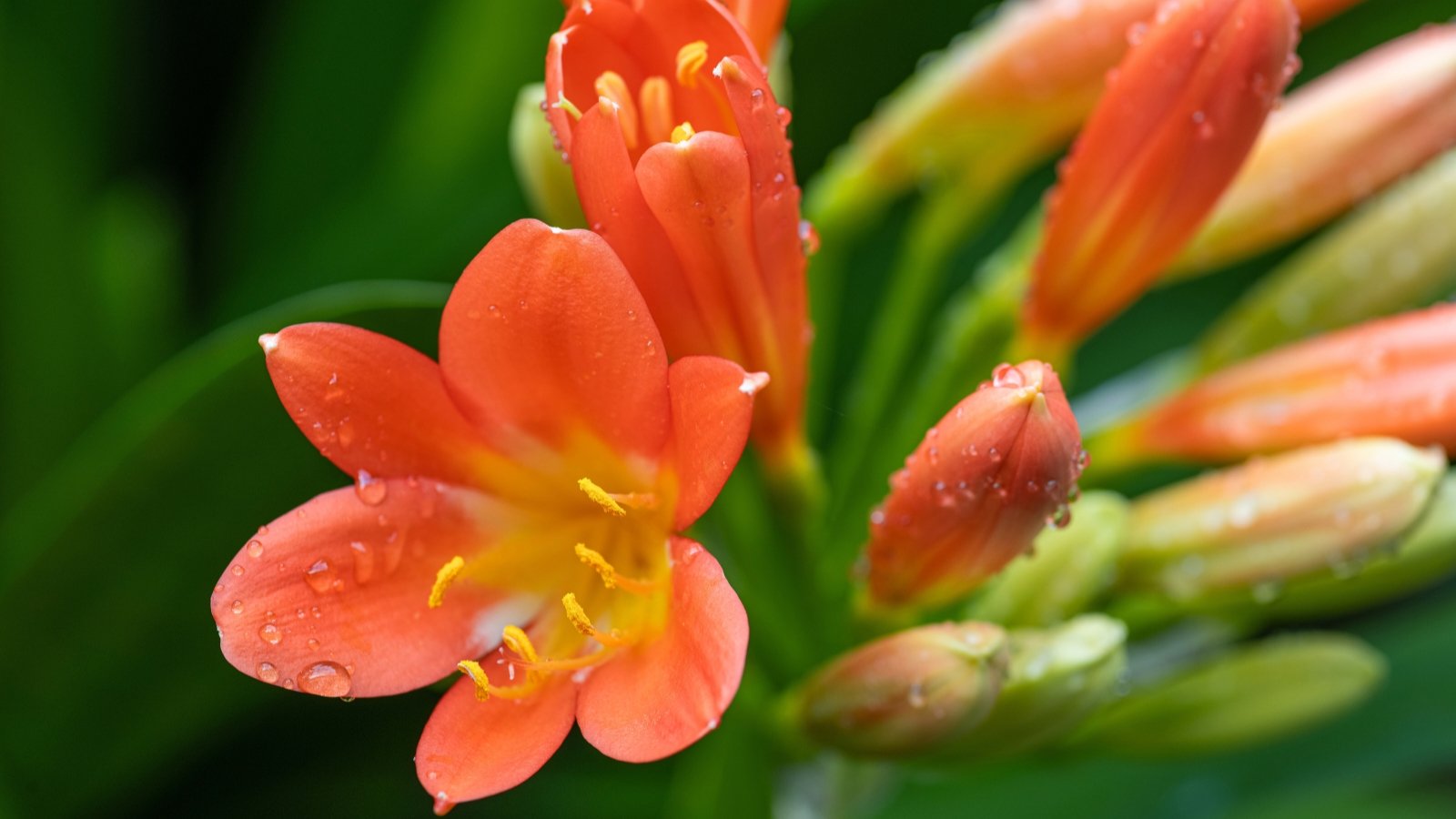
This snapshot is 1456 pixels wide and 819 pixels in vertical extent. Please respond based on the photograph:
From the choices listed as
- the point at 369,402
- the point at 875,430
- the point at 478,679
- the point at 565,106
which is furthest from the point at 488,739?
the point at 875,430

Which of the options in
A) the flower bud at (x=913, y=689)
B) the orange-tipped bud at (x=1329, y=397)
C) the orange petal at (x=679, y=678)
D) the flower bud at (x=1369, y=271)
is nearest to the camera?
the orange petal at (x=679, y=678)

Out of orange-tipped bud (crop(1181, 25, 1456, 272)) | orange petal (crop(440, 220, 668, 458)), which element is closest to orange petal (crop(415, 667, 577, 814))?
orange petal (crop(440, 220, 668, 458))

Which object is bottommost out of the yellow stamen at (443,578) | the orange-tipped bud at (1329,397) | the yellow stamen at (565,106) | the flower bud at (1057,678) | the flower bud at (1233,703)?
the flower bud at (1233,703)

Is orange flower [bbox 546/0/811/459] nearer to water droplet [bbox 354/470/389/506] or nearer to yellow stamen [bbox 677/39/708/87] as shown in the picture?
yellow stamen [bbox 677/39/708/87]

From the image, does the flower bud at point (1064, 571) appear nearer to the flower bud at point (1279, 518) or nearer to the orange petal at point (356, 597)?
the flower bud at point (1279, 518)

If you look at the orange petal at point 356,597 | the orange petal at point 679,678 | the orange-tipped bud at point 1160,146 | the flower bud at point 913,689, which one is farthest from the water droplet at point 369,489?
Result: the orange-tipped bud at point 1160,146

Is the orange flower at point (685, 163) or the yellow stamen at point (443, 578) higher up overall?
the orange flower at point (685, 163)

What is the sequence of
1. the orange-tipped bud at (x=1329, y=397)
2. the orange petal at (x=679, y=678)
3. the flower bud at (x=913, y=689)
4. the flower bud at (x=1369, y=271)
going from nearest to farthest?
the orange petal at (x=679, y=678) < the flower bud at (x=913, y=689) < the orange-tipped bud at (x=1329, y=397) < the flower bud at (x=1369, y=271)

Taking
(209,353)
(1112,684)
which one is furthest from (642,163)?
(1112,684)

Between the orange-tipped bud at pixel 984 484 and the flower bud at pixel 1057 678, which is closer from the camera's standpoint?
the orange-tipped bud at pixel 984 484
